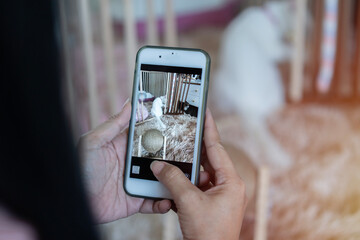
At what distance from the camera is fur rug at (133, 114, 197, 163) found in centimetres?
34

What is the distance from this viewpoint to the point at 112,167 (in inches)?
14.4

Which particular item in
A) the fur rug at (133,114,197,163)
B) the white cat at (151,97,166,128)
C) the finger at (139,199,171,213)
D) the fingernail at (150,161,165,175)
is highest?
the white cat at (151,97,166,128)

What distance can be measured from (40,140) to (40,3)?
0.05 meters

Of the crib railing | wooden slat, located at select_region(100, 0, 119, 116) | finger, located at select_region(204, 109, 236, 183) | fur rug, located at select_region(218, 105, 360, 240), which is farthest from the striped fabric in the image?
finger, located at select_region(204, 109, 236, 183)

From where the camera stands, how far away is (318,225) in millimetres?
450

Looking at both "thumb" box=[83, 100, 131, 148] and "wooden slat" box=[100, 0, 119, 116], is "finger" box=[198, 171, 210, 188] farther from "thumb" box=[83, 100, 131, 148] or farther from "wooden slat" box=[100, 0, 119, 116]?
"wooden slat" box=[100, 0, 119, 116]

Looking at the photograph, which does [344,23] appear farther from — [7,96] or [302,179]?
[7,96]

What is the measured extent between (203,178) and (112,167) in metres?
0.08

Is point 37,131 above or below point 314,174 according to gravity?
above

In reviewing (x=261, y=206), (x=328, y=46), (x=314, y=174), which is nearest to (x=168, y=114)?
(x=261, y=206)

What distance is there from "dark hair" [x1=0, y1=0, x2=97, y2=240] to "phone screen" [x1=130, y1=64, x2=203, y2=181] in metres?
0.16

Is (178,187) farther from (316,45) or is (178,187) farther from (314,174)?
(316,45)

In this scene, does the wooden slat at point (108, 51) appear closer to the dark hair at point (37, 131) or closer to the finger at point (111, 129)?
the finger at point (111, 129)

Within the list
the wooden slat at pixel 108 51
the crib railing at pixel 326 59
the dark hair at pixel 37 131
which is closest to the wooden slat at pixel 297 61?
the crib railing at pixel 326 59
